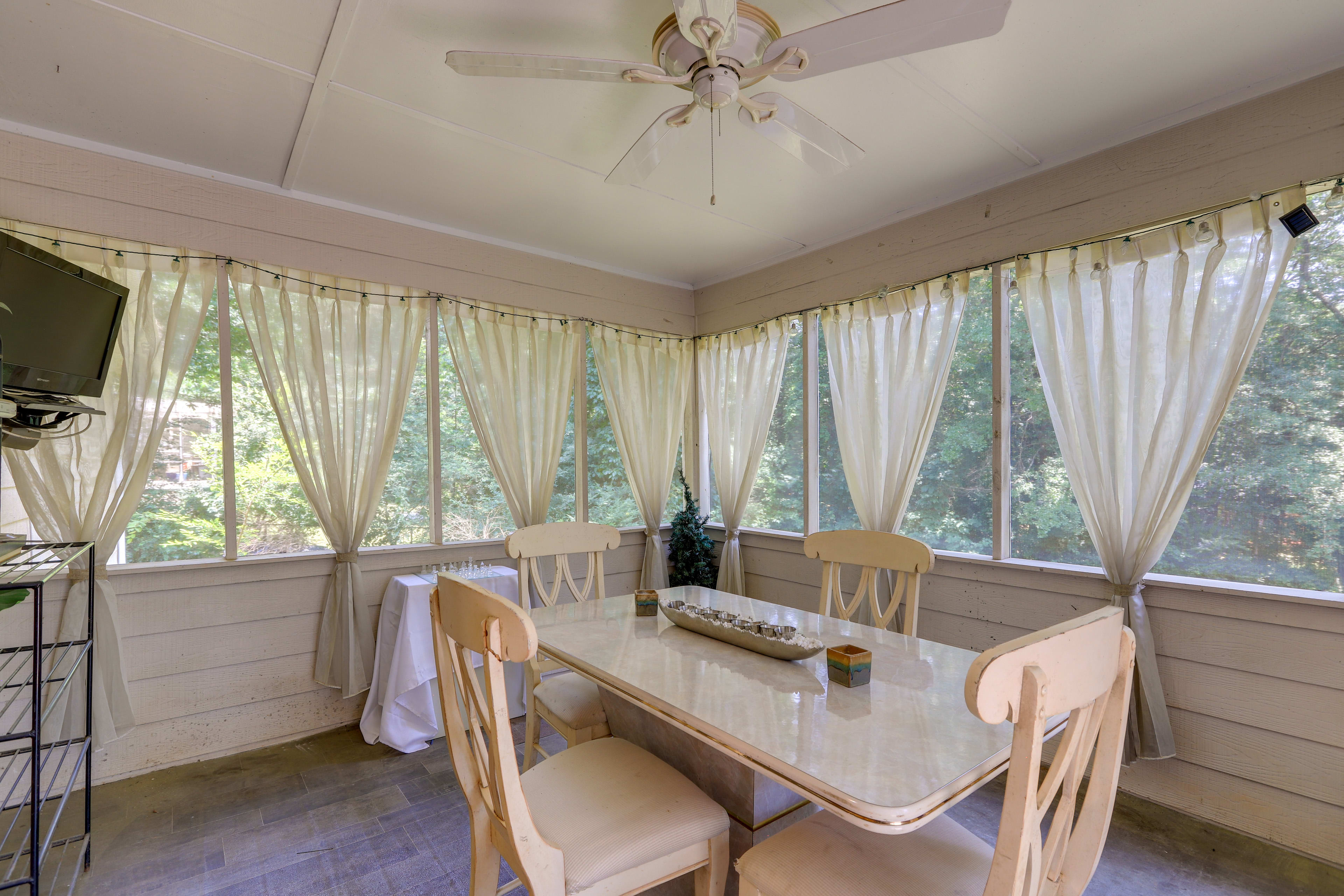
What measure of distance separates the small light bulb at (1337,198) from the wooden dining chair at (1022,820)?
6.78 feet

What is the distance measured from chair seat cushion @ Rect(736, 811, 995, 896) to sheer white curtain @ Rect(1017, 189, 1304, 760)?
1.56 meters

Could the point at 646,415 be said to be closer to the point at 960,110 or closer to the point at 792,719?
the point at 960,110

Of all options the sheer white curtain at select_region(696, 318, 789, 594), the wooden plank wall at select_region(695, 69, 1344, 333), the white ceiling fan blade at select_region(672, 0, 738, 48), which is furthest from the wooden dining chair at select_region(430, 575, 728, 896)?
the wooden plank wall at select_region(695, 69, 1344, 333)

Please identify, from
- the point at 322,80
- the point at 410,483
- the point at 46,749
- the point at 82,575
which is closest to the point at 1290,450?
the point at 322,80

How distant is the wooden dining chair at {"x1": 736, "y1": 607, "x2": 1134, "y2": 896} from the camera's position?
895 mm

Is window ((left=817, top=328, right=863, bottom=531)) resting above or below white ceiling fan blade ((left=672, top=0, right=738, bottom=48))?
below

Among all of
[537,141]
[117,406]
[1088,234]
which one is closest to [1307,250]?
[1088,234]

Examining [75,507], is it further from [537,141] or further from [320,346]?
[537,141]

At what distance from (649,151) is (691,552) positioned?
2680mm

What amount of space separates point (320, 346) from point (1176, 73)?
12.1ft

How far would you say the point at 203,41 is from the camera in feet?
6.27

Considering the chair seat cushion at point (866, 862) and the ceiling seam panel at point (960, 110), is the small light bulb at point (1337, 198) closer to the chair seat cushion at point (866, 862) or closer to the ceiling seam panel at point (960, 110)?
the ceiling seam panel at point (960, 110)

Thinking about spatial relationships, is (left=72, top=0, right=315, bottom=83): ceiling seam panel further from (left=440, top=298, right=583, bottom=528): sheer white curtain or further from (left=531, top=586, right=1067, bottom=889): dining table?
(left=531, top=586, right=1067, bottom=889): dining table

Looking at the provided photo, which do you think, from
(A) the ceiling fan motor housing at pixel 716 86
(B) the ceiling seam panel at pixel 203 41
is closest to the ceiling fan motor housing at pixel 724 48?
(A) the ceiling fan motor housing at pixel 716 86
